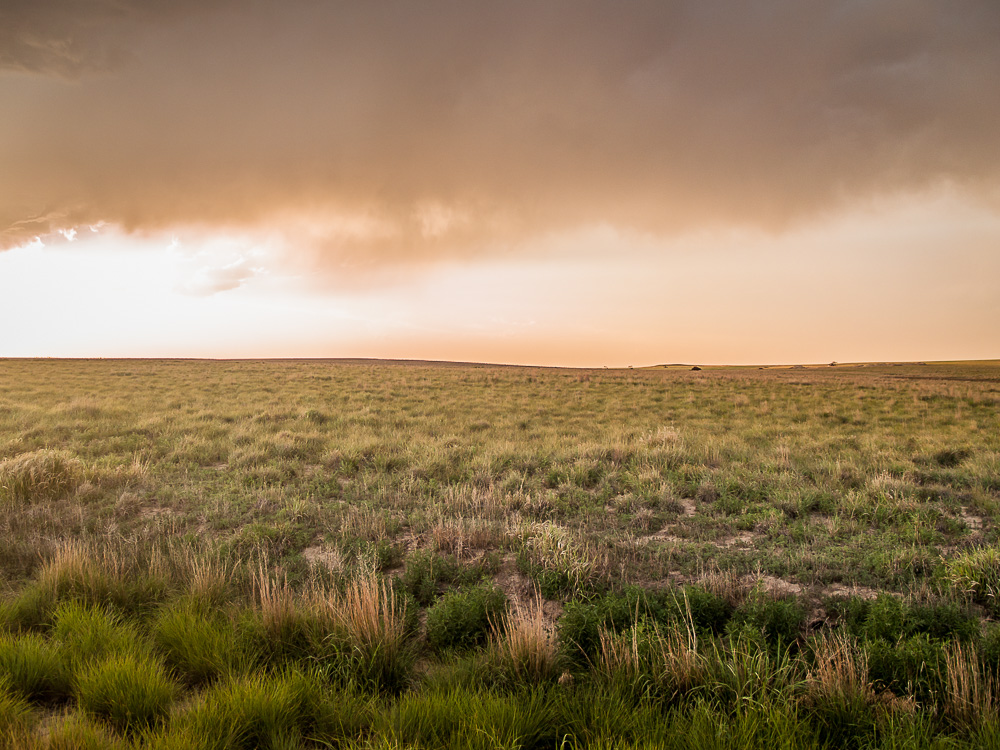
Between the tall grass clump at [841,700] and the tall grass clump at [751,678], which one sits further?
the tall grass clump at [751,678]

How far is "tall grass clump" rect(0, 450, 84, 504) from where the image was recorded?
26.6 feet

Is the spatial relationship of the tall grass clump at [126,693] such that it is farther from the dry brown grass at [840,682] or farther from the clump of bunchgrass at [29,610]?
the dry brown grass at [840,682]

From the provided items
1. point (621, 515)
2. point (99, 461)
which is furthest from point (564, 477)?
point (99, 461)

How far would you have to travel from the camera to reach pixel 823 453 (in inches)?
490

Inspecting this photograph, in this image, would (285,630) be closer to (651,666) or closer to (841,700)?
(651,666)

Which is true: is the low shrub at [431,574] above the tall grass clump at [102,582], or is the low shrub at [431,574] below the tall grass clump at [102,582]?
below

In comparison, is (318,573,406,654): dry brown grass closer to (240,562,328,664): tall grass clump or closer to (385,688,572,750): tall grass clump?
(240,562,328,664): tall grass clump

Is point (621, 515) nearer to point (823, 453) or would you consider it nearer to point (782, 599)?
point (782, 599)

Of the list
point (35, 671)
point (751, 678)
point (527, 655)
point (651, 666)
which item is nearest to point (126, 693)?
point (35, 671)

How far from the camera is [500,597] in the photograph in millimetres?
4523

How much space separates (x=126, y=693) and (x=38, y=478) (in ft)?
25.0

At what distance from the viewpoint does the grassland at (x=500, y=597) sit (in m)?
2.96

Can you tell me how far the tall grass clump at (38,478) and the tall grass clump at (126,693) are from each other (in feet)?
21.8

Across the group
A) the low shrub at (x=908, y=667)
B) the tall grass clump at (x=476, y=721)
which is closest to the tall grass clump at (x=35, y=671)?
the tall grass clump at (x=476, y=721)
